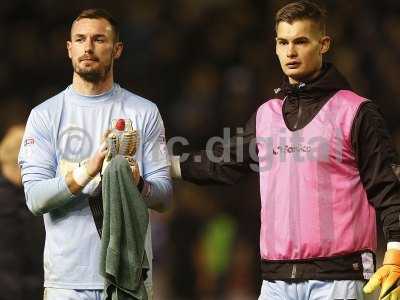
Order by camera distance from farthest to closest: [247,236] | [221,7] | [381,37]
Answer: [221,7], [381,37], [247,236]

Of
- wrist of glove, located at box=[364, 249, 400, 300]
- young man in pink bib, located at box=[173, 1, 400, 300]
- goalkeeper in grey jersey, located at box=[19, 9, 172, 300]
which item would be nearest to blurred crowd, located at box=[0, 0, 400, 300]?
goalkeeper in grey jersey, located at box=[19, 9, 172, 300]

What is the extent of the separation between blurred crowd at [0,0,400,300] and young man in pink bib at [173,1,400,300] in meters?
4.08

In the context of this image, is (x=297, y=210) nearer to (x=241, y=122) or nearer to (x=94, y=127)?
(x=94, y=127)

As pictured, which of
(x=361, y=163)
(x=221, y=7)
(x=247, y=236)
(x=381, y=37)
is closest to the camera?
(x=361, y=163)

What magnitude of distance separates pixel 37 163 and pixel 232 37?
19.3 feet

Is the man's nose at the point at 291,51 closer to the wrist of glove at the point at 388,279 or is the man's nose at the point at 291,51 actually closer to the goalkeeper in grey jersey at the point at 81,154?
the goalkeeper in grey jersey at the point at 81,154

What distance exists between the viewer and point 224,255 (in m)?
10.5

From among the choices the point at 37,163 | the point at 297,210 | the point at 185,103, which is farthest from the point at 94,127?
the point at 185,103

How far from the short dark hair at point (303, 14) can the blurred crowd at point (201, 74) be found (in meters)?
4.14

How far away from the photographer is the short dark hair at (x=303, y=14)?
6199 mm

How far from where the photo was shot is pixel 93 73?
6.21m

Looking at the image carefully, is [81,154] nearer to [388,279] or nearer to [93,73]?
[93,73]

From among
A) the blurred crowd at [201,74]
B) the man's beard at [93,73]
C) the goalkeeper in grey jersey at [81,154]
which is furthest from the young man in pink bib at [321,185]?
the blurred crowd at [201,74]

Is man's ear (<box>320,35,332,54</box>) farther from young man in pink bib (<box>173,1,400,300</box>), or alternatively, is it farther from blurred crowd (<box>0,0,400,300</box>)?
blurred crowd (<box>0,0,400,300</box>)
